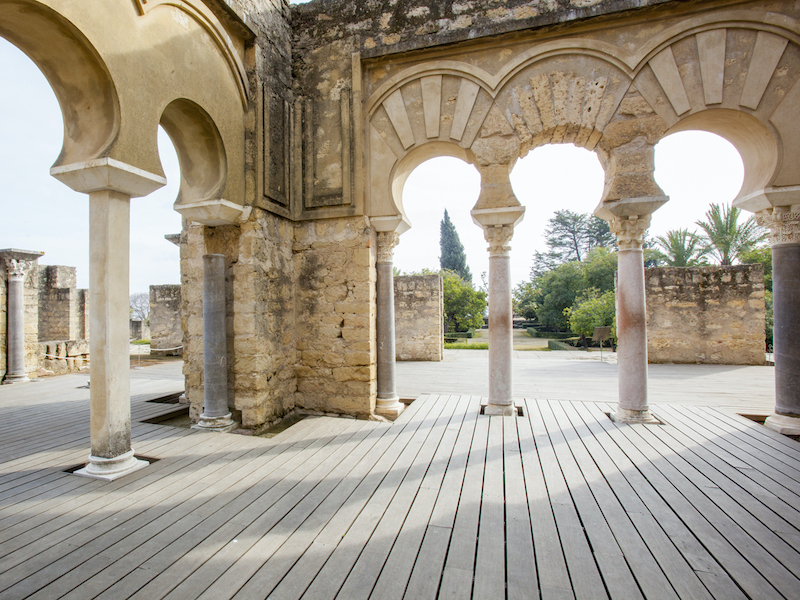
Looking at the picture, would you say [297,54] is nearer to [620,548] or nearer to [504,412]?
[504,412]

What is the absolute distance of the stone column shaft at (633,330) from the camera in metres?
4.52

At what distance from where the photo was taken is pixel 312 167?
17.1 ft

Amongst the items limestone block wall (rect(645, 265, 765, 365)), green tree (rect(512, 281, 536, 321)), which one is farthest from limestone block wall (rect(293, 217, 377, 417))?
green tree (rect(512, 281, 536, 321))

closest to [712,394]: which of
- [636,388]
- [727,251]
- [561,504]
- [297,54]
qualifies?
[636,388]

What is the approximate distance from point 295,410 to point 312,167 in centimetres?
307

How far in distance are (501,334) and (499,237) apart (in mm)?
1144

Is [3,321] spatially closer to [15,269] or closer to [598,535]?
[15,269]

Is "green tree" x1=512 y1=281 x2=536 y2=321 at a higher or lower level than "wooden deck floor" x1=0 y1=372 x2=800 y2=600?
higher

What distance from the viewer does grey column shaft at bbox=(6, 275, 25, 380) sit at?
311 inches

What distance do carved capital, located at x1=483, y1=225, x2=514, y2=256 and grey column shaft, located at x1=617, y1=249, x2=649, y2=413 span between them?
51.3 inches

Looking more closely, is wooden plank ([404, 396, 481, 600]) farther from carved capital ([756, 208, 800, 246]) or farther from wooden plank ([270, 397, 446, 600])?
carved capital ([756, 208, 800, 246])

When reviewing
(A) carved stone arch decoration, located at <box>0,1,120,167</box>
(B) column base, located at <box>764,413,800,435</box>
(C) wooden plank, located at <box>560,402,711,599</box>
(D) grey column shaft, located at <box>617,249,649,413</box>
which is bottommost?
(C) wooden plank, located at <box>560,402,711,599</box>

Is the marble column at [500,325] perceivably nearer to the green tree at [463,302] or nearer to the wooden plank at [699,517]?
the wooden plank at [699,517]

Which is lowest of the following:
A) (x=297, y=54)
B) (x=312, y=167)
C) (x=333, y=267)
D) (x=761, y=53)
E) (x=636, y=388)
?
(x=636, y=388)
